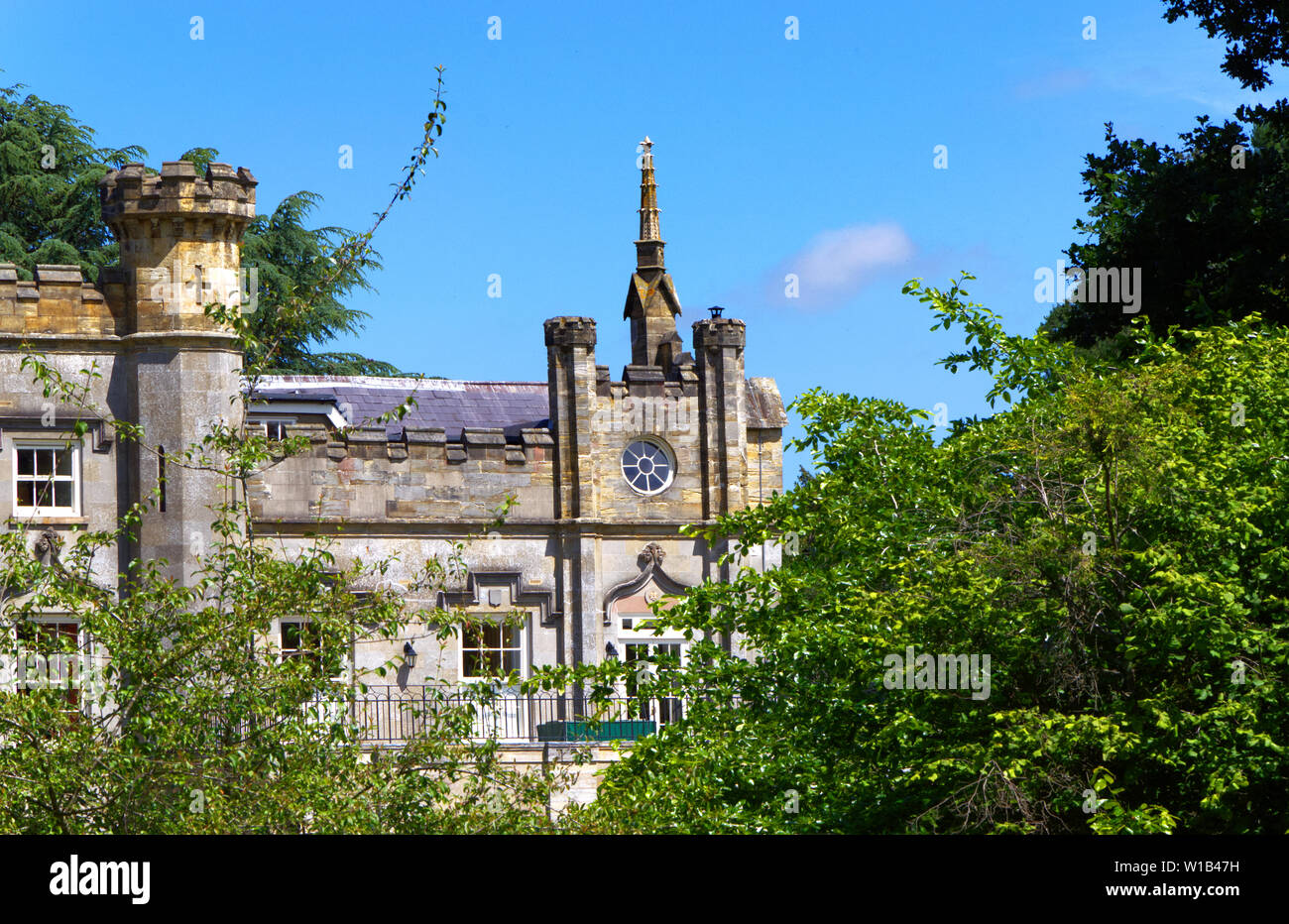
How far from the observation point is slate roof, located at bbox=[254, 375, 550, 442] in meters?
33.9

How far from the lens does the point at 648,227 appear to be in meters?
35.3

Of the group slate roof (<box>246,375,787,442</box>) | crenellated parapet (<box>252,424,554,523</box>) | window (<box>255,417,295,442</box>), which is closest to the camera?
crenellated parapet (<box>252,424,554,523</box>)

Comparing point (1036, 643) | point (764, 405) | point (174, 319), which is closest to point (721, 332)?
point (764, 405)

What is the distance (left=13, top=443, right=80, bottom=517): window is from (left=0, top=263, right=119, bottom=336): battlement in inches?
74.3

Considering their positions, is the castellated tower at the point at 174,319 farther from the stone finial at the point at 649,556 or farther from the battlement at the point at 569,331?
the stone finial at the point at 649,556

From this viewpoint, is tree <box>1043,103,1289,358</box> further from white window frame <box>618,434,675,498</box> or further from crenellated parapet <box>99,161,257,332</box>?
crenellated parapet <box>99,161,257,332</box>

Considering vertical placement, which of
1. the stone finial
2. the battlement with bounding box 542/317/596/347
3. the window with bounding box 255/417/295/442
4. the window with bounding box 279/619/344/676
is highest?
the battlement with bounding box 542/317/596/347

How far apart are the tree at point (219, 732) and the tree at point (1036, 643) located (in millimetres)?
2088

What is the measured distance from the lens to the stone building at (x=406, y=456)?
1056 inches

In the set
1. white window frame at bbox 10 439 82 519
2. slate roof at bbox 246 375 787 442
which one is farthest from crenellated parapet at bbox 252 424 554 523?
white window frame at bbox 10 439 82 519

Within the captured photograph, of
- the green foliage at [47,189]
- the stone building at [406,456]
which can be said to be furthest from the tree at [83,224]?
the stone building at [406,456]

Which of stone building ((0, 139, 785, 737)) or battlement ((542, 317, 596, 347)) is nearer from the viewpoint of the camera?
stone building ((0, 139, 785, 737))
